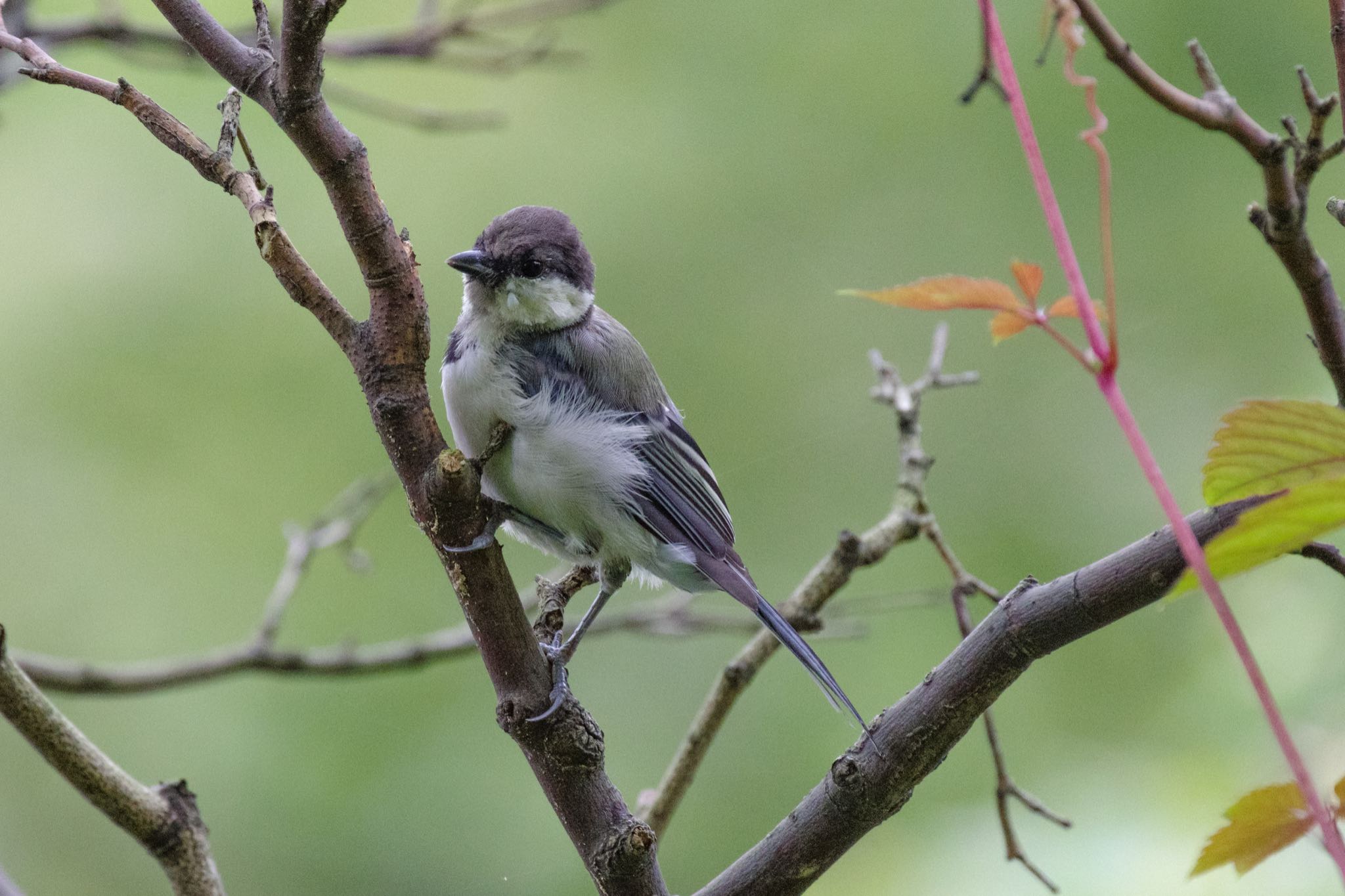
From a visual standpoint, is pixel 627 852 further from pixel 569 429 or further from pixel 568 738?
pixel 569 429

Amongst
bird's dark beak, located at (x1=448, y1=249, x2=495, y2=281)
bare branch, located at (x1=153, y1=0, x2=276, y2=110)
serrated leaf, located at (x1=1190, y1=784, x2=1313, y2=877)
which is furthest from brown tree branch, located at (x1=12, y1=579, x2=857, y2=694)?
serrated leaf, located at (x1=1190, y1=784, x2=1313, y2=877)

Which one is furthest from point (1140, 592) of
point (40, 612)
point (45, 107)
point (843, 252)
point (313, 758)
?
point (45, 107)

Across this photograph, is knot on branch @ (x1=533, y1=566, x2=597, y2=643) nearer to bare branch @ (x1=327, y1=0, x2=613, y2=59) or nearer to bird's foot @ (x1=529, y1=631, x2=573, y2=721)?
bird's foot @ (x1=529, y1=631, x2=573, y2=721)

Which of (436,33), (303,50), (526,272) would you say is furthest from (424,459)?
(436,33)

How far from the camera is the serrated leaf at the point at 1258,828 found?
58 cm

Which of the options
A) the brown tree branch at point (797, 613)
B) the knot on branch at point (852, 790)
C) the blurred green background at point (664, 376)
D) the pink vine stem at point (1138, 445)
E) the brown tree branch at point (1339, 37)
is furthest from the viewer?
the blurred green background at point (664, 376)

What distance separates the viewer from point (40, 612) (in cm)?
335

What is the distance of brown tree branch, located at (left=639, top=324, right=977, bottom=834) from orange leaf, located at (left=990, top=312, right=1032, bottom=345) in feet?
2.86

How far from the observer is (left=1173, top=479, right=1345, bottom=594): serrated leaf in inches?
18.9

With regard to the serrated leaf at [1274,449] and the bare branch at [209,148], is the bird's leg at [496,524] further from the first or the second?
the serrated leaf at [1274,449]

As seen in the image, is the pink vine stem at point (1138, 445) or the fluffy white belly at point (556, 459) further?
the fluffy white belly at point (556, 459)

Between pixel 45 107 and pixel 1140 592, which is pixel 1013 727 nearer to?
pixel 1140 592

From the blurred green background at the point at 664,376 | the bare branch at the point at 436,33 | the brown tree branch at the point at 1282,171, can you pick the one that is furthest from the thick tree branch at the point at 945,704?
the blurred green background at the point at 664,376

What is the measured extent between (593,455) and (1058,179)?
85.7 inches
